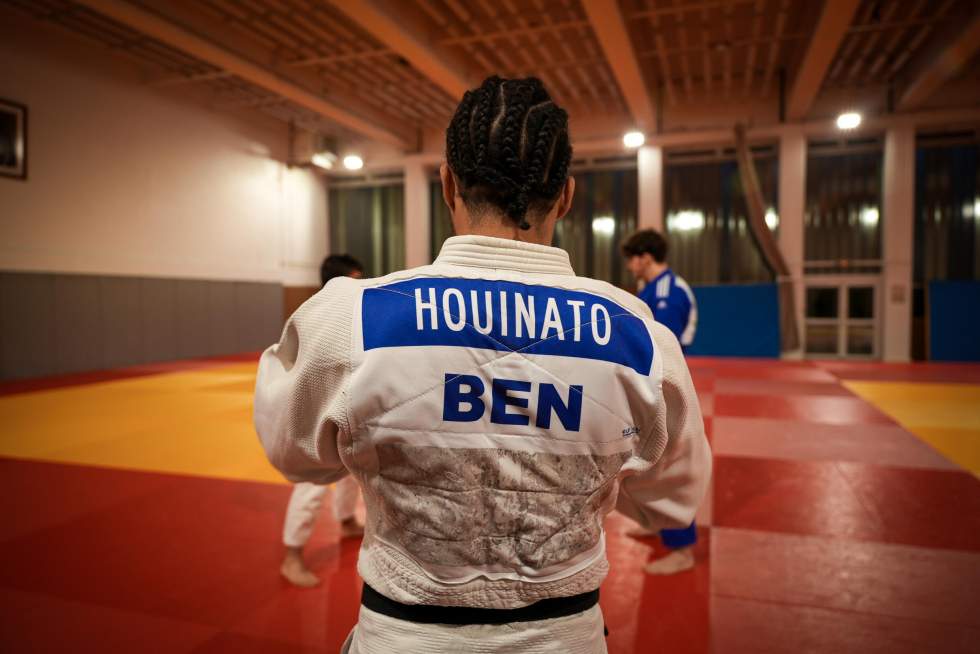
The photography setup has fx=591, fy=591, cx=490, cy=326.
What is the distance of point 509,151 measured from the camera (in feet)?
3.36

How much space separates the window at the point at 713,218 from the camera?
13.8 meters

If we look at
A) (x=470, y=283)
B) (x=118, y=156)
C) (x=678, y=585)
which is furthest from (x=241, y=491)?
(x=118, y=156)

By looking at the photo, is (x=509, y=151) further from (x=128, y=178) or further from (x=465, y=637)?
(x=128, y=178)

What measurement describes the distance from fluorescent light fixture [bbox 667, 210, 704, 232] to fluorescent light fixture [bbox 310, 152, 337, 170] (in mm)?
8646

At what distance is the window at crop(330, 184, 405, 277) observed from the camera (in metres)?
16.7

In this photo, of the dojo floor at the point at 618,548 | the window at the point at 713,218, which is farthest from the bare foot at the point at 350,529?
the window at the point at 713,218

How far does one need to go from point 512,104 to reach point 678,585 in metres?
2.77

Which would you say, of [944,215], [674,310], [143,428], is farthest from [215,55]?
[944,215]

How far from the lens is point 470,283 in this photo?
97cm

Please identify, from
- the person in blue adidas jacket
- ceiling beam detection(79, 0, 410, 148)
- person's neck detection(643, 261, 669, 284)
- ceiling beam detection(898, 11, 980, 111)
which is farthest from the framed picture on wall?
ceiling beam detection(898, 11, 980, 111)

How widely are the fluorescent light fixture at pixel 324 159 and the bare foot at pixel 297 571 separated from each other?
13358 mm

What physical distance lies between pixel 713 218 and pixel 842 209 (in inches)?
107

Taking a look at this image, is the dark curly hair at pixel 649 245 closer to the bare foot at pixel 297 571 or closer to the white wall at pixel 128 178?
the bare foot at pixel 297 571

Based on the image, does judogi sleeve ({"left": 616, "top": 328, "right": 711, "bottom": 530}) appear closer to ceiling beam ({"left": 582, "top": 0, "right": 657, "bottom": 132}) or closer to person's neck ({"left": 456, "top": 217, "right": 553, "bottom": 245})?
person's neck ({"left": 456, "top": 217, "right": 553, "bottom": 245})
